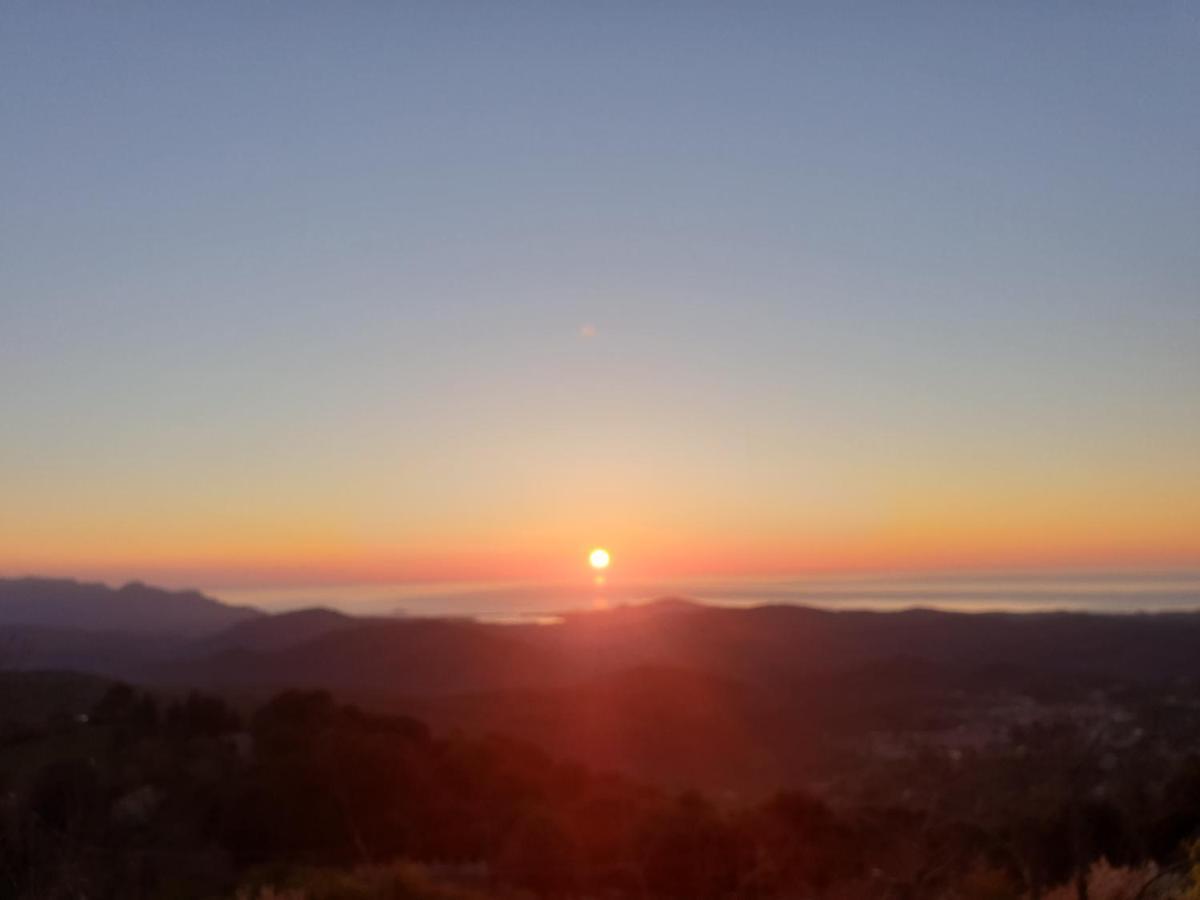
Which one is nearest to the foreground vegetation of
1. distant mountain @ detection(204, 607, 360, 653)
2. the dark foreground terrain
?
the dark foreground terrain

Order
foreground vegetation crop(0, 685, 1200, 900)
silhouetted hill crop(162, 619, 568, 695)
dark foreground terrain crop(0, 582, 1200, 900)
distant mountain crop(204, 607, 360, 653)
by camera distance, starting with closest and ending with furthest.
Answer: foreground vegetation crop(0, 685, 1200, 900) < dark foreground terrain crop(0, 582, 1200, 900) < silhouetted hill crop(162, 619, 568, 695) < distant mountain crop(204, 607, 360, 653)

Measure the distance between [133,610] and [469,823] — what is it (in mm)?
101817

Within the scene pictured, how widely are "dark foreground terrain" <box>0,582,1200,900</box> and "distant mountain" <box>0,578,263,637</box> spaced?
19.8 meters

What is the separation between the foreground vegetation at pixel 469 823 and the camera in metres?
13.2

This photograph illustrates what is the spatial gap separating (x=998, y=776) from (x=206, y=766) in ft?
95.8

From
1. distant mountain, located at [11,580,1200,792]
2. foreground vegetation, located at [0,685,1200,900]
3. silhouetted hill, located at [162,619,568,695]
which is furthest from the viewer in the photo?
silhouetted hill, located at [162,619,568,695]

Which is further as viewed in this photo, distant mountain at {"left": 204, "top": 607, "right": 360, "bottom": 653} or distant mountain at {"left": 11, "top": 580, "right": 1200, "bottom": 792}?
distant mountain at {"left": 204, "top": 607, "right": 360, "bottom": 653}

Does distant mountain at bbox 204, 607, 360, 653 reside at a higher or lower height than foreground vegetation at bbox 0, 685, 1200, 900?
higher

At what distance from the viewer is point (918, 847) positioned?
495 inches

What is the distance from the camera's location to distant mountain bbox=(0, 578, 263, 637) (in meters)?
93.8

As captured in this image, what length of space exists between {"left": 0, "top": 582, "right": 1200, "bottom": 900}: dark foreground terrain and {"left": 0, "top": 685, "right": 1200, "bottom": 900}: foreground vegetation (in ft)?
0.26

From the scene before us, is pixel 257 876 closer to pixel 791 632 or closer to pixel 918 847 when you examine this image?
pixel 918 847

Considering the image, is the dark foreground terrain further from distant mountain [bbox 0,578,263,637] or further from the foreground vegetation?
distant mountain [bbox 0,578,263,637]

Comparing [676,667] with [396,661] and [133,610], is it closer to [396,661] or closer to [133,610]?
[396,661]
